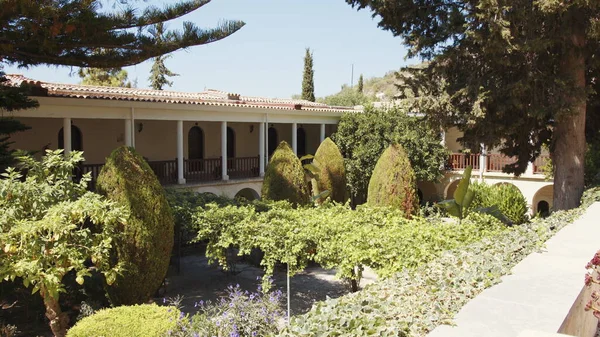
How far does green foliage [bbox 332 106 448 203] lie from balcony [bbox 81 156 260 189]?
4.42 m

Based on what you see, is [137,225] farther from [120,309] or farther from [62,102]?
[62,102]

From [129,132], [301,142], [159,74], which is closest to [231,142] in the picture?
[301,142]

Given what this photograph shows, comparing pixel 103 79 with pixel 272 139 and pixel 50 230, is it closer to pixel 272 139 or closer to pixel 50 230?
pixel 272 139

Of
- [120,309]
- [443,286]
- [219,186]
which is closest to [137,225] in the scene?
[120,309]

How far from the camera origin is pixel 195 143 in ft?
69.1

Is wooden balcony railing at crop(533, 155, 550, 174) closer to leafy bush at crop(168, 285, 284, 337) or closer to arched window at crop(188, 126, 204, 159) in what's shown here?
arched window at crop(188, 126, 204, 159)

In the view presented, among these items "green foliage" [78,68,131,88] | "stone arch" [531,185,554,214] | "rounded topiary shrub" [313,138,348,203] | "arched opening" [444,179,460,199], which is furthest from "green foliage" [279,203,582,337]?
"green foliage" [78,68,131,88]

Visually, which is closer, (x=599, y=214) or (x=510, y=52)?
(x=599, y=214)

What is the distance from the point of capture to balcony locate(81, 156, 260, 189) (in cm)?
1678

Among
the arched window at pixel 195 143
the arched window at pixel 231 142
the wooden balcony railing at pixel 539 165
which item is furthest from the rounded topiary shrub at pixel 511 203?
the arched window at pixel 195 143

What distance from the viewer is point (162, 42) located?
11.0 metres

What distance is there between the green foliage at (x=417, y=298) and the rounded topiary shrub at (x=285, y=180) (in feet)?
25.9

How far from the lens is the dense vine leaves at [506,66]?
33.1ft

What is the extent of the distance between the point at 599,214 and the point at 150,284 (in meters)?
7.66
